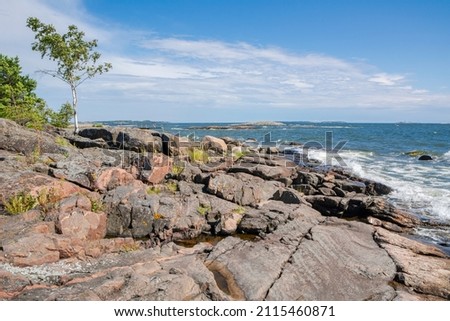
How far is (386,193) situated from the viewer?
896 inches

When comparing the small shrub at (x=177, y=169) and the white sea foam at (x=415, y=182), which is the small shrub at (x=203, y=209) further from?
the white sea foam at (x=415, y=182)

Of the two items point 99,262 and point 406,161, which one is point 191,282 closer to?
point 99,262

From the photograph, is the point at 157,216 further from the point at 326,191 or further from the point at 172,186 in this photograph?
the point at 326,191

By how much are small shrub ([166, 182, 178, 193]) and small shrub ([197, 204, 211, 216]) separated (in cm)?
184

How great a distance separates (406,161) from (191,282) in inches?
1537

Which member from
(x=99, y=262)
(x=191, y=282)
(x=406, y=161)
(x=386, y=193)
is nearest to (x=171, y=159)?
(x=99, y=262)

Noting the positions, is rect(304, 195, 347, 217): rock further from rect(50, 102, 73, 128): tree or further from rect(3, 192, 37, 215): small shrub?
rect(50, 102, 73, 128): tree

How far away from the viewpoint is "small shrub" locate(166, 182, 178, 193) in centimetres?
1627

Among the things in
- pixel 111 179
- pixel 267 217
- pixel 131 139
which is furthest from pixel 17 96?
pixel 267 217

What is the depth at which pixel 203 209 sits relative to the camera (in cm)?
1488

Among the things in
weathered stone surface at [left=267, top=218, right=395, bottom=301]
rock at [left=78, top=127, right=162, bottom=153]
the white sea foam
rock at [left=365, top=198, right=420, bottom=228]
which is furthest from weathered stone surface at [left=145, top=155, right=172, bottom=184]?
the white sea foam

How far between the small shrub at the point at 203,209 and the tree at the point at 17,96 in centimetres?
1569

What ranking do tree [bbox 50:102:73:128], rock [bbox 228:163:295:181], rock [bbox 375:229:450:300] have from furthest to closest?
tree [bbox 50:102:73:128], rock [bbox 228:163:295:181], rock [bbox 375:229:450:300]

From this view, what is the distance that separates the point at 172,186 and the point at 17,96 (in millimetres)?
23056
